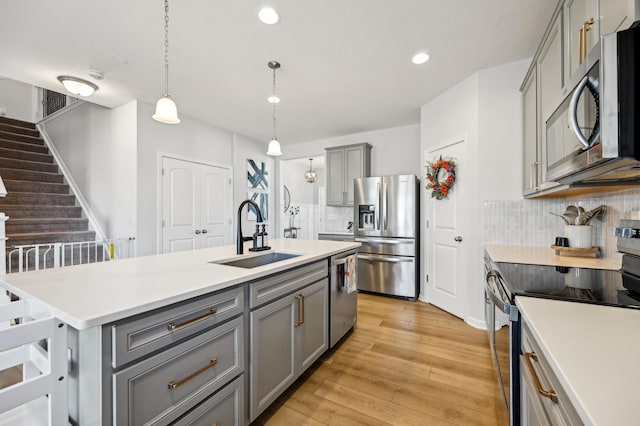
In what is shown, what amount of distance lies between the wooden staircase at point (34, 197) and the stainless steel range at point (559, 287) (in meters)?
4.99

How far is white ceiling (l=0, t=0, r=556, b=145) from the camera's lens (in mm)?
1960

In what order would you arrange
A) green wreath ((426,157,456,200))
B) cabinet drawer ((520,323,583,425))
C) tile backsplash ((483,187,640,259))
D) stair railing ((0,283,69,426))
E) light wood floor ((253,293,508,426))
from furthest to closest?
green wreath ((426,157,456,200)), tile backsplash ((483,187,640,259)), light wood floor ((253,293,508,426)), stair railing ((0,283,69,426)), cabinet drawer ((520,323,583,425))

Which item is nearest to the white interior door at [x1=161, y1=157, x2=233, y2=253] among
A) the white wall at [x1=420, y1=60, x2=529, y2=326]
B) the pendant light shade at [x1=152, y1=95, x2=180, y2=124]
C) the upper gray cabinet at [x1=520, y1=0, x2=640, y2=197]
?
the pendant light shade at [x1=152, y1=95, x2=180, y2=124]

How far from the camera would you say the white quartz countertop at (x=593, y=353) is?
0.47m

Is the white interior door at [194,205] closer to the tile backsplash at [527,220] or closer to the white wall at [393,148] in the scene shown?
the white wall at [393,148]

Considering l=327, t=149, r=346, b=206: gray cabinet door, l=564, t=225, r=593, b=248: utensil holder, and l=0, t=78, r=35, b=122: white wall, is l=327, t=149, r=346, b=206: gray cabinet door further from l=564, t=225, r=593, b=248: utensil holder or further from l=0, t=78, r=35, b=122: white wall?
l=0, t=78, r=35, b=122: white wall

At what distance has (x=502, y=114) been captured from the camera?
2701 mm

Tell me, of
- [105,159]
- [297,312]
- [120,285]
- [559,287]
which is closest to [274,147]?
[297,312]

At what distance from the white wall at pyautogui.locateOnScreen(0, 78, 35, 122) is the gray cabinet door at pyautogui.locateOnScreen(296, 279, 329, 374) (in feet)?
23.8

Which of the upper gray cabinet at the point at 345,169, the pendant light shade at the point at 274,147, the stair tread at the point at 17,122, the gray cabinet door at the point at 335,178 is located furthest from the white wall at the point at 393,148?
the stair tread at the point at 17,122

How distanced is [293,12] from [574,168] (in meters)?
1.99

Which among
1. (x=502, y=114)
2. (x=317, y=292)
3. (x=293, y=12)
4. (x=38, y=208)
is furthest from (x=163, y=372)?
(x=38, y=208)

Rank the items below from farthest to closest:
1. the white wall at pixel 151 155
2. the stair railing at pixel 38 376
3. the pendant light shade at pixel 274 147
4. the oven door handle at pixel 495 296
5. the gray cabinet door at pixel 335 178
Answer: the gray cabinet door at pixel 335 178 < the white wall at pixel 151 155 < the pendant light shade at pixel 274 147 < the oven door handle at pixel 495 296 < the stair railing at pixel 38 376

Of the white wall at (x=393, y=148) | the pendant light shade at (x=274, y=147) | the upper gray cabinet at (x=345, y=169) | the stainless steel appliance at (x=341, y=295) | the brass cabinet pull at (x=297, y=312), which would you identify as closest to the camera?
the brass cabinet pull at (x=297, y=312)
